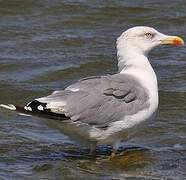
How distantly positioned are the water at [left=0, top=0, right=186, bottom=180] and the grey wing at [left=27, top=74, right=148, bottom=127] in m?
0.24

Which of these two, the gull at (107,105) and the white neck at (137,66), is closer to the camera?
the gull at (107,105)

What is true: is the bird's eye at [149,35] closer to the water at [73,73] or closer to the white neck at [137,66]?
the white neck at [137,66]

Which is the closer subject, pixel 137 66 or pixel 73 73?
pixel 137 66

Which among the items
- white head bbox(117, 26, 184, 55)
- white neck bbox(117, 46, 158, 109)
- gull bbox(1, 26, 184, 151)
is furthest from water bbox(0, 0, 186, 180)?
white head bbox(117, 26, 184, 55)

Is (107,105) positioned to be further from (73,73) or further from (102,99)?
(73,73)

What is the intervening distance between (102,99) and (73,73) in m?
3.47

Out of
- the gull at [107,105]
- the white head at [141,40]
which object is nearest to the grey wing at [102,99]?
the gull at [107,105]

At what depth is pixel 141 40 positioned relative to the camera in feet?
27.8

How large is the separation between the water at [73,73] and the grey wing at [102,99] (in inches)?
9.4

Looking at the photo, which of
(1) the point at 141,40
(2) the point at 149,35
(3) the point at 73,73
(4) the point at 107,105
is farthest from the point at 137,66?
(3) the point at 73,73

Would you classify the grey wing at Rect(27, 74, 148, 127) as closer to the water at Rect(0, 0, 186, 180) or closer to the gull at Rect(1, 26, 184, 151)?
the gull at Rect(1, 26, 184, 151)

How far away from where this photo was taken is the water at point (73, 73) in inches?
304

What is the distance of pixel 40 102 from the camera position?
730cm

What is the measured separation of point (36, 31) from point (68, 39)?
0.62 metres
